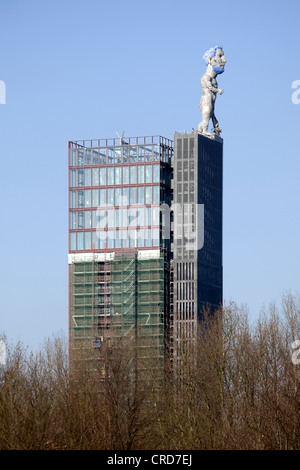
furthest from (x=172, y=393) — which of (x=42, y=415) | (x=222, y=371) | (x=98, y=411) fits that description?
(x=42, y=415)

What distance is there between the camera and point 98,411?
11075cm

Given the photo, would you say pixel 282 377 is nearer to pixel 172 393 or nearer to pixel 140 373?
pixel 172 393

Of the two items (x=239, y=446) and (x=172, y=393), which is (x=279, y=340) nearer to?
(x=172, y=393)

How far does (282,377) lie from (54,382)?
20.7 meters

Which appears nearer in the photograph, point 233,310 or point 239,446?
point 239,446

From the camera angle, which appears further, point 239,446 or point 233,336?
point 233,336

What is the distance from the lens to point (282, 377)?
124312 mm
